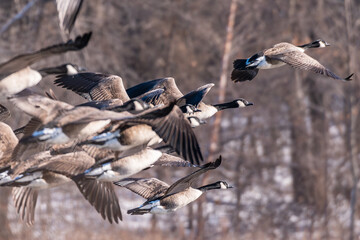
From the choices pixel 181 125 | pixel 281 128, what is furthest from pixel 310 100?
pixel 181 125

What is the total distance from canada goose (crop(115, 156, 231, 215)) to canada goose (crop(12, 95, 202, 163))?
1.23 feet

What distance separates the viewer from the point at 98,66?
14.3 metres

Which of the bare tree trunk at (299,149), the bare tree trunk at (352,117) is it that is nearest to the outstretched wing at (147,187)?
the bare tree trunk at (352,117)

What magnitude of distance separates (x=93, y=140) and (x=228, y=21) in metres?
8.80

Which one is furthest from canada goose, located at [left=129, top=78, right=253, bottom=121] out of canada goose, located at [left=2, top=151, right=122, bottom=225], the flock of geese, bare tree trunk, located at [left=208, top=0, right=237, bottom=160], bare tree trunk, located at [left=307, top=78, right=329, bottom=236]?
bare tree trunk, located at [left=307, top=78, right=329, bottom=236]

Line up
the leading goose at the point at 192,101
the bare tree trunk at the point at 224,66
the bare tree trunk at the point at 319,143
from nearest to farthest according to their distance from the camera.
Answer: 1. the leading goose at the point at 192,101
2. the bare tree trunk at the point at 224,66
3. the bare tree trunk at the point at 319,143

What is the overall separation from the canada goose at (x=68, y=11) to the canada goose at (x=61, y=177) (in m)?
1.05

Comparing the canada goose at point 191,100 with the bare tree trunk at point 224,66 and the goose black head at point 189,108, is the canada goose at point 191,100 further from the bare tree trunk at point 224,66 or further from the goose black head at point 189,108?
the bare tree trunk at point 224,66

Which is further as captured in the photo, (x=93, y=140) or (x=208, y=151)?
(x=208, y=151)

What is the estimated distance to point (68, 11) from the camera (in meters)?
4.80

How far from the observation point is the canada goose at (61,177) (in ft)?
17.1

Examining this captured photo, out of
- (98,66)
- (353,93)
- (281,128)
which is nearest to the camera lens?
(353,93)

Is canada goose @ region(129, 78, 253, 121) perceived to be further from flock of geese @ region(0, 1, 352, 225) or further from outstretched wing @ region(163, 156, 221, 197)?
flock of geese @ region(0, 1, 352, 225)

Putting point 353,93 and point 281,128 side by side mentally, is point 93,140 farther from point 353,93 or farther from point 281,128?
point 281,128
